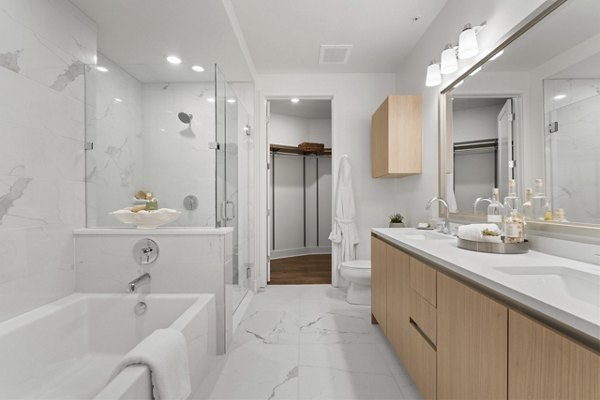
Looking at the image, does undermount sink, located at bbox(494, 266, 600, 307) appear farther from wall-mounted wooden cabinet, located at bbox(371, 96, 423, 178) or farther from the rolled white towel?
wall-mounted wooden cabinet, located at bbox(371, 96, 423, 178)

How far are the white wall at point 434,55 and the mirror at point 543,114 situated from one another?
0.41 ft

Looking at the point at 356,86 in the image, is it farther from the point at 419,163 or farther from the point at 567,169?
the point at 567,169

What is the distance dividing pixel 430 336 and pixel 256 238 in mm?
2313

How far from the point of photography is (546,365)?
2.09 ft

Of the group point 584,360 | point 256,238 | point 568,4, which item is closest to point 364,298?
point 256,238

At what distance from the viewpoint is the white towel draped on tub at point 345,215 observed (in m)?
3.13

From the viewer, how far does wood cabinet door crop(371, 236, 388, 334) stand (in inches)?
75.8

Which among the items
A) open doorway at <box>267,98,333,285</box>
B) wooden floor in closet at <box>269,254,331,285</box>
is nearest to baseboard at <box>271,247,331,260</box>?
open doorway at <box>267,98,333,285</box>

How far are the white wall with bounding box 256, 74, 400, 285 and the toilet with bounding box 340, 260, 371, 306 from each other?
1.91 ft

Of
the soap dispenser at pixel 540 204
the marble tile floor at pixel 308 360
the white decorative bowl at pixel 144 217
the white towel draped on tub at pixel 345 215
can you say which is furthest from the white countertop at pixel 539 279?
the white towel draped on tub at pixel 345 215

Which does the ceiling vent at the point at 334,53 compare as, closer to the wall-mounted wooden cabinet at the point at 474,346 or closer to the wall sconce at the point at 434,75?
the wall sconce at the point at 434,75

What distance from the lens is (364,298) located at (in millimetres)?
2709

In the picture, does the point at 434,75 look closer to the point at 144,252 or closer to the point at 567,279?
the point at 567,279

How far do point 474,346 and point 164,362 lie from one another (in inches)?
42.4
